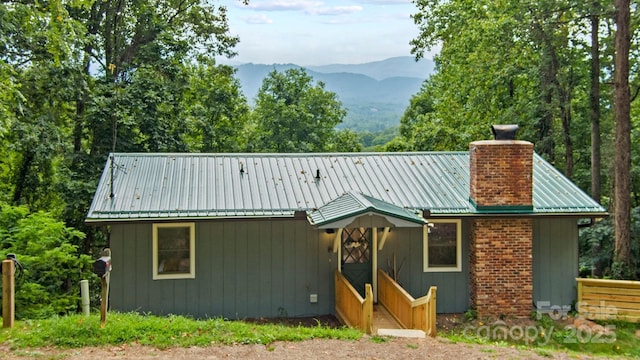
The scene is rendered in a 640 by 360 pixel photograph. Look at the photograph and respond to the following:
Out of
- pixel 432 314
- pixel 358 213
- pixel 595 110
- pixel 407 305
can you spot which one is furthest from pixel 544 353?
pixel 595 110

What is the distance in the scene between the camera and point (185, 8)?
2089 centimetres

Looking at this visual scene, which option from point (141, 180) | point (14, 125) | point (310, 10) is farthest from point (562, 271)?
point (310, 10)

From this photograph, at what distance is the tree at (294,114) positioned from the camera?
2728 centimetres

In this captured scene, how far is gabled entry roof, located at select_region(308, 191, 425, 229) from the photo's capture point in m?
9.77

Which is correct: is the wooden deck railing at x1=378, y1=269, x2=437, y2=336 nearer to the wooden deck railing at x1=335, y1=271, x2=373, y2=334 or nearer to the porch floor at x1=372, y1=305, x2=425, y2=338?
the porch floor at x1=372, y1=305, x2=425, y2=338

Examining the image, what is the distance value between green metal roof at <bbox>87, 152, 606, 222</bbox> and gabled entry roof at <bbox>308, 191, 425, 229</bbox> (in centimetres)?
66

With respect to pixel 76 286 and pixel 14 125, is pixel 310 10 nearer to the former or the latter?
pixel 14 125

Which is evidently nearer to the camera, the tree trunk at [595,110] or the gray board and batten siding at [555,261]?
the gray board and batten siding at [555,261]

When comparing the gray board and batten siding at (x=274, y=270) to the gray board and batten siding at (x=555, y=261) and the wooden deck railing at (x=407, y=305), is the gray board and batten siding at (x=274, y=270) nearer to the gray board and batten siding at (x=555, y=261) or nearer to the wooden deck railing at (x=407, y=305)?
the gray board and batten siding at (x=555, y=261)

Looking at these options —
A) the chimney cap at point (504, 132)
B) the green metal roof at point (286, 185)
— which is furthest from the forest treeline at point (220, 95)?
the chimney cap at point (504, 132)

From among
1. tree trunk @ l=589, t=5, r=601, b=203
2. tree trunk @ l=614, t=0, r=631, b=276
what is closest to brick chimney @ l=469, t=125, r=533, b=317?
tree trunk @ l=614, t=0, r=631, b=276

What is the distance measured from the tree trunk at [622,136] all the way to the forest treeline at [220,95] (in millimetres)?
37

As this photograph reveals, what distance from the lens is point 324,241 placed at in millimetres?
11406

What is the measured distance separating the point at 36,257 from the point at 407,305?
262 inches
